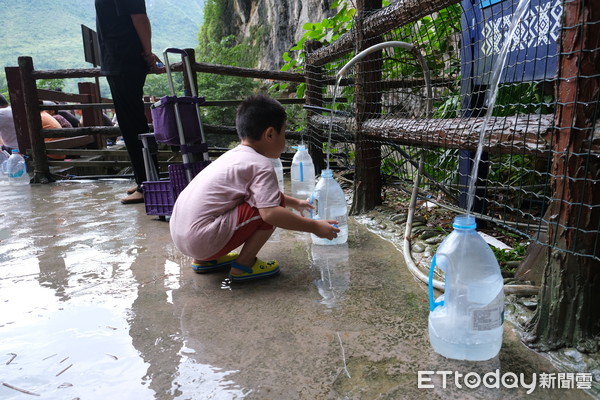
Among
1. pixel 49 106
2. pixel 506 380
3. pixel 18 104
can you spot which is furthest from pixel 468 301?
pixel 18 104

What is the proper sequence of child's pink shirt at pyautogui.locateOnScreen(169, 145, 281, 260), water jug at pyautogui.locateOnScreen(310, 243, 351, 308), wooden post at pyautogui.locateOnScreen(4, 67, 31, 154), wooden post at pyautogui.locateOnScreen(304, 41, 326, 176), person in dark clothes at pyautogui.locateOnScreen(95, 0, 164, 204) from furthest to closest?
wooden post at pyautogui.locateOnScreen(4, 67, 31, 154)
wooden post at pyautogui.locateOnScreen(304, 41, 326, 176)
person in dark clothes at pyautogui.locateOnScreen(95, 0, 164, 204)
child's pink shirt at pyautogui.locateOnScreen(169, 145, 281, 260)
water jug at pyautogui.locateOnScreen(310, 243, 351, 308)

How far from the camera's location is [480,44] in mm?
2830

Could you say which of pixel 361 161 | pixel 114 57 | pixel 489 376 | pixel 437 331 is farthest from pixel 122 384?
pixel 114 57

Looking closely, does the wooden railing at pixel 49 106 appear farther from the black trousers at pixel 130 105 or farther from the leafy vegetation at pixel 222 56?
the leafy vegetation at pixel 222 56

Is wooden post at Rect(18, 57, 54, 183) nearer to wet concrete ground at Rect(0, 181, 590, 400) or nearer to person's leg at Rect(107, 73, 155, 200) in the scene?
person's leg at Rect(107, 73, 155, 200)

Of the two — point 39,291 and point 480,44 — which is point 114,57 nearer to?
point 39,291

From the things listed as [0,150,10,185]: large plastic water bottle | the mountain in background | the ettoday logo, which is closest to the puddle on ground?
the ettoday logo

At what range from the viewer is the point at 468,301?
1521 millimetres

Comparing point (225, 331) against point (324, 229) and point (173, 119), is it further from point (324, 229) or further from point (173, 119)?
point (173, 119)

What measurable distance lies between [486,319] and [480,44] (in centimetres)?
202

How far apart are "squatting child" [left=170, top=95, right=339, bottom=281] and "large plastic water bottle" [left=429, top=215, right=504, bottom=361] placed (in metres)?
0.77

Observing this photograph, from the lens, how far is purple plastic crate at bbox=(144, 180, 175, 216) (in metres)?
3.54

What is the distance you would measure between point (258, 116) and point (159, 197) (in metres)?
1.62

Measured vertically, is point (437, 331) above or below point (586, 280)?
below
